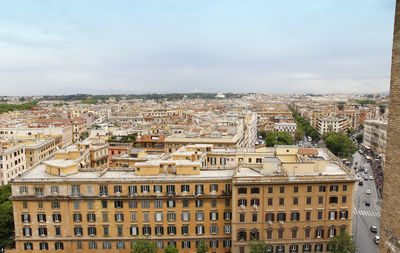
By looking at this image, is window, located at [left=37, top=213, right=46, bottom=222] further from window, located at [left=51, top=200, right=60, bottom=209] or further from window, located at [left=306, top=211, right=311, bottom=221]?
window, located at [left=306, top=211, right=311, bottom=221]

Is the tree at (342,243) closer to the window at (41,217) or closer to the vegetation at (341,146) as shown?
the window at (41,217)

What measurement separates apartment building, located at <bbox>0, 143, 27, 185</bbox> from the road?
63045 mm

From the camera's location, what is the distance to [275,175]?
35.7 metres

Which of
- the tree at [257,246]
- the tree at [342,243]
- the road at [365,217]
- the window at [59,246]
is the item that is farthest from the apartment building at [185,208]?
the road at [365,217]

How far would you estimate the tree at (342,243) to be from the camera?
34031 mm

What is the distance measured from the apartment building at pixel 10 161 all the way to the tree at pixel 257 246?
5083cm

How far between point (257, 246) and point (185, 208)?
9.28 meters

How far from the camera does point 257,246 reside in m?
33.6

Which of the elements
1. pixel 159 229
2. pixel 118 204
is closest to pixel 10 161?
pixel 118 204

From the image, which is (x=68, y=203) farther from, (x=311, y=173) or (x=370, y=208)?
(x=370, y=208)

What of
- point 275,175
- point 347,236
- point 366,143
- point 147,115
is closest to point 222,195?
point 275,175

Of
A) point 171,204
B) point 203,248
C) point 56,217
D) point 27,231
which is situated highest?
point 171,204

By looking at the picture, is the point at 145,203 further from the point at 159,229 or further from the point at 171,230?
the point at 171,230

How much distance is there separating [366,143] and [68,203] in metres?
101
